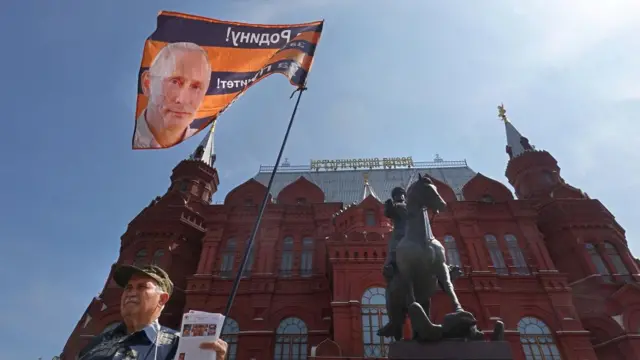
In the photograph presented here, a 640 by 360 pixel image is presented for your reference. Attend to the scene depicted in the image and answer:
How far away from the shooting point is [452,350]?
580cm

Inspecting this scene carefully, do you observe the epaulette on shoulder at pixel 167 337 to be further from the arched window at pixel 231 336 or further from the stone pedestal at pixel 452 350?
the arched window at pixel 231 336

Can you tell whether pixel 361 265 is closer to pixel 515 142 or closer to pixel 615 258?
pixel 615 258

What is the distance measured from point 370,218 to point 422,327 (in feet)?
60.9

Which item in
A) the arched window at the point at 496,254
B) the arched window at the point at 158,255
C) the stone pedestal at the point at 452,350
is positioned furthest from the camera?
the arched window at the point at 158,255

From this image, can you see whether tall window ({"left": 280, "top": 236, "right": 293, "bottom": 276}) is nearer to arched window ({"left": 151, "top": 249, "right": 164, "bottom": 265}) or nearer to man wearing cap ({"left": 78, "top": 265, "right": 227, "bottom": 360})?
arched window ({"left": 151, "top": 249, "right": 164, "bottom": 265})

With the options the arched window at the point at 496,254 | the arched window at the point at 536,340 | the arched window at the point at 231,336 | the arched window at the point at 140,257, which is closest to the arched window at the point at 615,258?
the arched window at the point at 496,254

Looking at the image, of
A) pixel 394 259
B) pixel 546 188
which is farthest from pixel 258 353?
pixel 546 188

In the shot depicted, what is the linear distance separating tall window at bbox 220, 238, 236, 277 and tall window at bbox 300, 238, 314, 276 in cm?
431

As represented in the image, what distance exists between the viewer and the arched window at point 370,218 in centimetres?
2419

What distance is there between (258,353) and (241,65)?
15718 mm

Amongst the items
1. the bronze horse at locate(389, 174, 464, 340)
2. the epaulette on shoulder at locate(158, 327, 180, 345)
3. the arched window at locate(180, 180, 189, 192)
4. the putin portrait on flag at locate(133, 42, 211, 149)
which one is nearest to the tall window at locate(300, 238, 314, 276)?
the arched window at locate(180, 180, 189, 192)

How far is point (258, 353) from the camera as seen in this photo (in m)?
20.3

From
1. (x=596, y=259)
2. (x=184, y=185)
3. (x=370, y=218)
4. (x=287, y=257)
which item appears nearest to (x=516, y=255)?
(x=596, y=259)

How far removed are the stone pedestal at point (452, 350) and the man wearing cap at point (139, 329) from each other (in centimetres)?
363
